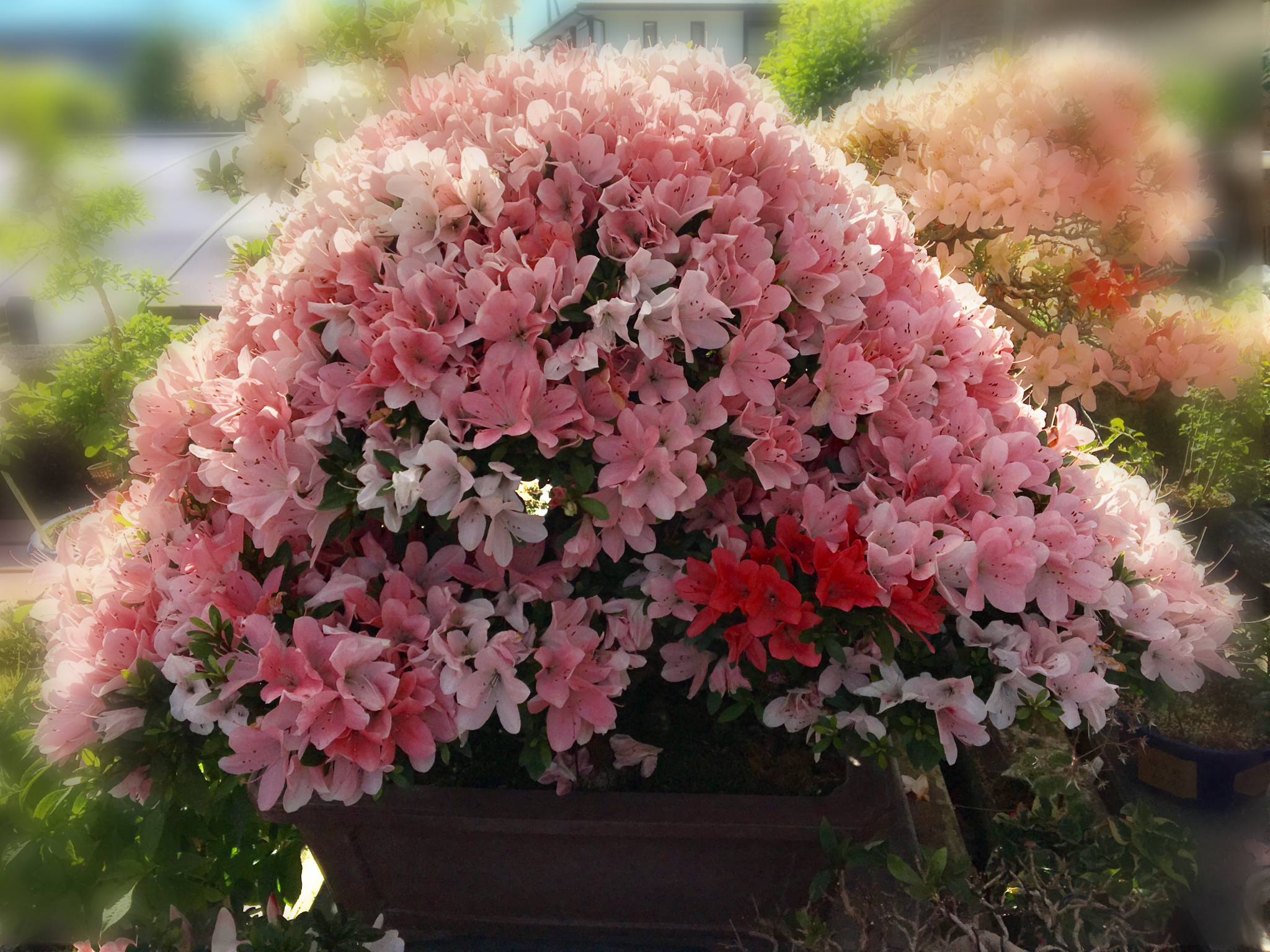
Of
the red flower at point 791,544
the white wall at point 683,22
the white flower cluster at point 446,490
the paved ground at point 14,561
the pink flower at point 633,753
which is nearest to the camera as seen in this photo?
the white flower cluster at point 446,490

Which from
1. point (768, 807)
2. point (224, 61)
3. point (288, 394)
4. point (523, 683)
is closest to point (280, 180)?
point (224, 61)

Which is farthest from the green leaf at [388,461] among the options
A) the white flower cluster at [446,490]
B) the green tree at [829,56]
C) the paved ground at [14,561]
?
the green tree at [829,56]

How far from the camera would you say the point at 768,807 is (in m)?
1.46

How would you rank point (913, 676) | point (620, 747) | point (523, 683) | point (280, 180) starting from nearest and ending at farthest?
1. point (523, 683)
2. point (913, 676)
3. point (620, 747)
4. point (280, 180)

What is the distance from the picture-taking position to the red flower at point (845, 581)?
1118mm

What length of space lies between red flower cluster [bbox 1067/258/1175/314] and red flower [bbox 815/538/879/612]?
69.3 inches

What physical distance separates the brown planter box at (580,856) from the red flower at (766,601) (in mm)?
503

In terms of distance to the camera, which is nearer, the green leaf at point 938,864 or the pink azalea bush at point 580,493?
the pink azalea bush at point 580,493

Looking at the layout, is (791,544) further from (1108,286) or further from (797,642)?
(1108,286)

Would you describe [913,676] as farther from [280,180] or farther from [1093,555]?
[280,180]

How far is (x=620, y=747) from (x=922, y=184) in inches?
72.4

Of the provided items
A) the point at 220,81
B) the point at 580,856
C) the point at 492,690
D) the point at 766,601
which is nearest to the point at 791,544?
the point at 766,601

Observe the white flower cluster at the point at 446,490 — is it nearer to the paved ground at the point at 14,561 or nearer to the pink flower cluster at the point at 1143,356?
the pink flower cluster at the point at 1143,356

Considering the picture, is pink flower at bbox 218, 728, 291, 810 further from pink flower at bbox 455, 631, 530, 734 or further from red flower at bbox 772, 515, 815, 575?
red flower at bbox 772, 515, 815, 575
